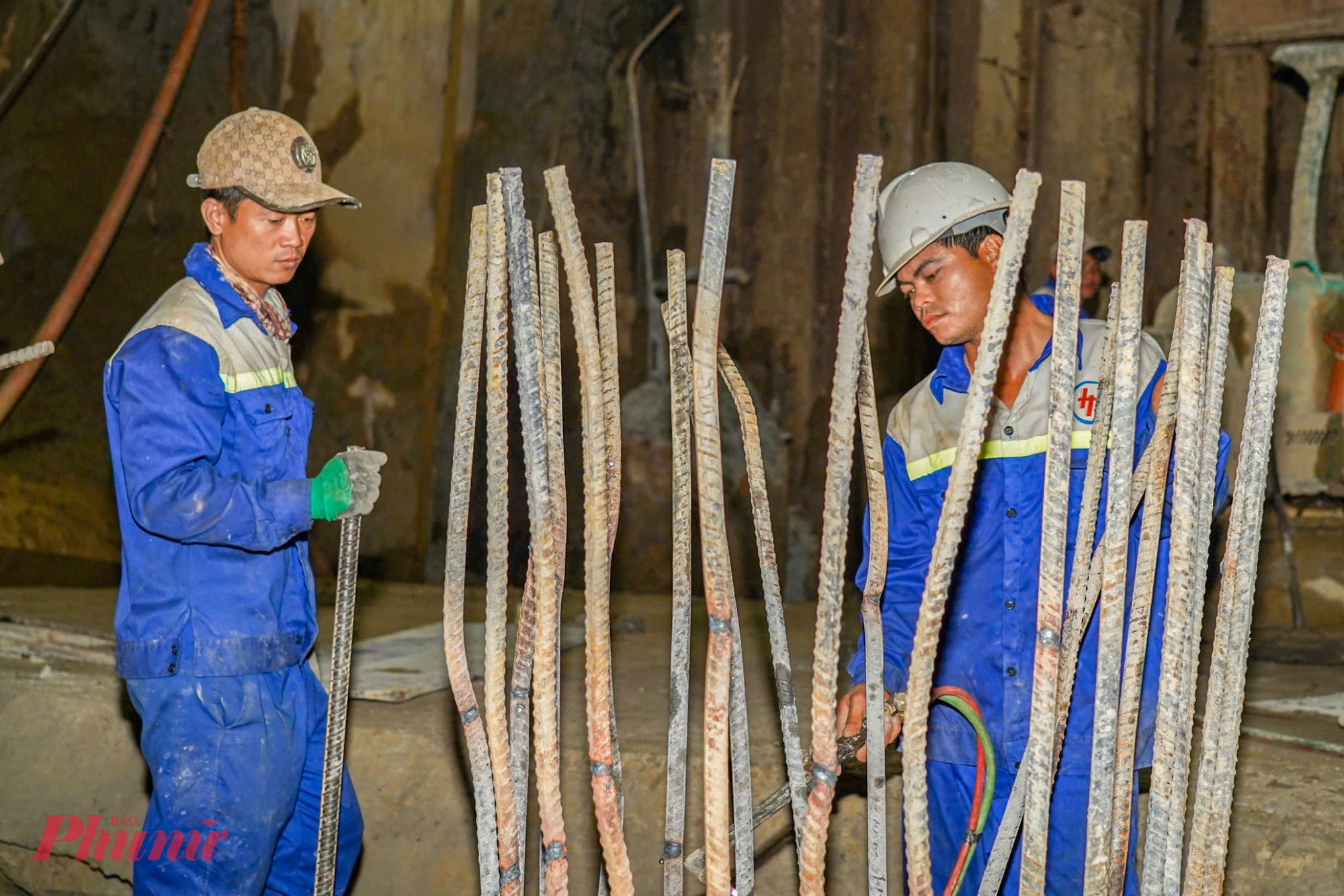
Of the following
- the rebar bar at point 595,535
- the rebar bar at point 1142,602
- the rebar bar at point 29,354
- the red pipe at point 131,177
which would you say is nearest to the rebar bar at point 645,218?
the red pipe at point 131,177

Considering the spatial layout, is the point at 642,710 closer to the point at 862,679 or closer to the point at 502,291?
the point at 862,679

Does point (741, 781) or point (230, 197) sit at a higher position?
point (230, 197)

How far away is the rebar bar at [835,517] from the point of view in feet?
5.49

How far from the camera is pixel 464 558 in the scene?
1962mm

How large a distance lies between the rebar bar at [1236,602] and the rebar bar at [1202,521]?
0.08 feet

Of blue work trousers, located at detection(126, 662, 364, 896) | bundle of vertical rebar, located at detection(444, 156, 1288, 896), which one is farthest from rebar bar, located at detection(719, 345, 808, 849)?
blue work trousers, located at detection(126, 662, 364, 896)

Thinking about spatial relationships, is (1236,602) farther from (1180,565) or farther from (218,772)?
(218,772)

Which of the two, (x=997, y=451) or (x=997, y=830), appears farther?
(x=997, y=451)

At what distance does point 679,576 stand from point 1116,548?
1.88 feet

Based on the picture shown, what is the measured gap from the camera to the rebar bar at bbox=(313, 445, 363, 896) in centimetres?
204

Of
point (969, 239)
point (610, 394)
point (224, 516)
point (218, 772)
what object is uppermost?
point (969, 239)

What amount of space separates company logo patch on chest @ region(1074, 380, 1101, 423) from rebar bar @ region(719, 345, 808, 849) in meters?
0.56

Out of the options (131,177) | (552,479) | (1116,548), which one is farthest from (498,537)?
(131,177)

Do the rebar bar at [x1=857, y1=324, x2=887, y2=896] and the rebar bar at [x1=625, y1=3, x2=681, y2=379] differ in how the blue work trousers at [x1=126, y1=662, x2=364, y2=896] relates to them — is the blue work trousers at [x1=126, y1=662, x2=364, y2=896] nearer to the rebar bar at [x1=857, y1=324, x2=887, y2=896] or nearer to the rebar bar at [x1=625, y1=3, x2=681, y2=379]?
the rebar bar at [x1=857, y1=324, x2=887, y2=896]
